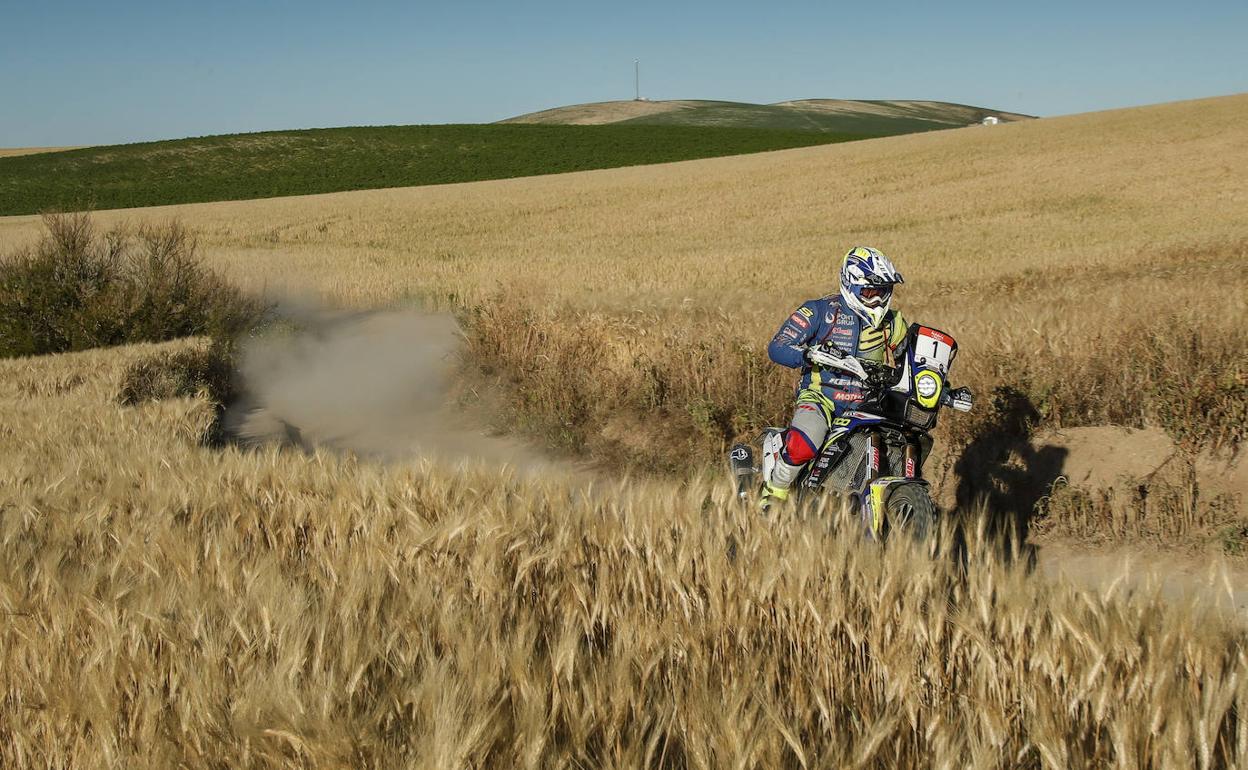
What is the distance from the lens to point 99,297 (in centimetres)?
1400

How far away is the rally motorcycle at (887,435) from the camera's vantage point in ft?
15.5

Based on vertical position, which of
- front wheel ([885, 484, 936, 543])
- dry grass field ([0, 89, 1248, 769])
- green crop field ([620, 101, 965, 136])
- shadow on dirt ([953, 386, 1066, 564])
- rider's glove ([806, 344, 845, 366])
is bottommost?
shadow on dirt ([953, 386, 1066, 564])

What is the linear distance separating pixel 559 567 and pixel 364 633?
0.85 metres

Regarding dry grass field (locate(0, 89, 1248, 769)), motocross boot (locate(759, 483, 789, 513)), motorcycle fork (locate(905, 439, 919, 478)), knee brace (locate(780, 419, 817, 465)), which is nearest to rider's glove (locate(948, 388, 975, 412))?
motorcycle fork (locate(905, 439, 919, 478))

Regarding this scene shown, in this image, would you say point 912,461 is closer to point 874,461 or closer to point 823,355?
point 874,461

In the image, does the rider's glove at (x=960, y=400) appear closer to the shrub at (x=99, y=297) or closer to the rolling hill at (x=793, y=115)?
the shrub at (x=99, y=297)

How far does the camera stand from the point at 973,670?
234 cm

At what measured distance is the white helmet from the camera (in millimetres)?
4988

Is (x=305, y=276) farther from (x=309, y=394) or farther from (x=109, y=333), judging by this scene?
(x=309, y=394)

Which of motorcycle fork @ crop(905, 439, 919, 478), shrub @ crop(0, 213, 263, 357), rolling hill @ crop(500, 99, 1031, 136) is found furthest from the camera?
rolling hill @ crop(500, 99, 1031, 136)

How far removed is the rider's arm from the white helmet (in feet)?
0.72

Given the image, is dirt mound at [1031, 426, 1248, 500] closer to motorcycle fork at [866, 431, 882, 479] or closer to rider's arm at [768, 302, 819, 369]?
motorcycle fork at [866, 431, 882, 479]

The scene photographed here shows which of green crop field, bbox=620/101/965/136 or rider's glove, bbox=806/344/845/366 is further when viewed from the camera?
green crop field, bbox=620/101/965/136

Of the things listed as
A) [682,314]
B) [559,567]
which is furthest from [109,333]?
[559,567]
